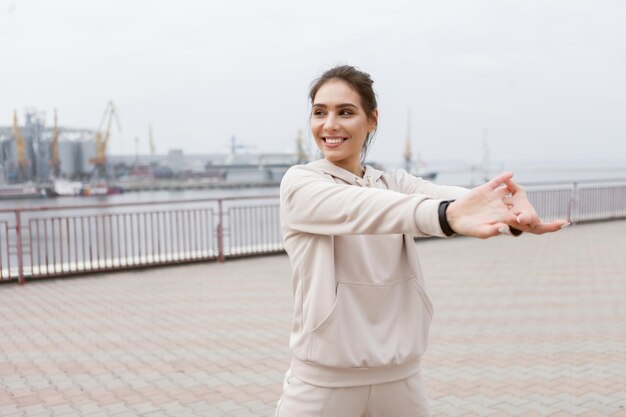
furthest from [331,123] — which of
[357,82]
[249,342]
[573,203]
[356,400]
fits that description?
[573,203]

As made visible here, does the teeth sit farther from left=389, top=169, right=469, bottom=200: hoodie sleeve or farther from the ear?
left=389, top=169, right=469, bottom=200: hoodie sleeve

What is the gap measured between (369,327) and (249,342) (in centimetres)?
454

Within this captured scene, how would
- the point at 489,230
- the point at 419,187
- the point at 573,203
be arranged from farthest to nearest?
1. the point at 573,203
2. the point at 419,187
3. the point at 489,230

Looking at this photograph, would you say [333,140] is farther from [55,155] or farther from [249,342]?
[55,155]

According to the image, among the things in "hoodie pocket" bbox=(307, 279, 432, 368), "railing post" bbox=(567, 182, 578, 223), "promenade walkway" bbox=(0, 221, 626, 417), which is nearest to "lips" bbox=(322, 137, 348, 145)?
"hoodie pocket" bbox=(307, 279, 432, 368)

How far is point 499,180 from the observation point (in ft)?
4.06

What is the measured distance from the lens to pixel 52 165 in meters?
108

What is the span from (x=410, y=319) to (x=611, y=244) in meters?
12.7

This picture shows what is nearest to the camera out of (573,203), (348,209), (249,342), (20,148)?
(348,209)

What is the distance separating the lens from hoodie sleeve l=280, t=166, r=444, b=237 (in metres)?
1.32

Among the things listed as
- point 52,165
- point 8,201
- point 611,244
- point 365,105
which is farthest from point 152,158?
point 365,105

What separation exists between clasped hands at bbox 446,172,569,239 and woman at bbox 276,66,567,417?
0.19 m

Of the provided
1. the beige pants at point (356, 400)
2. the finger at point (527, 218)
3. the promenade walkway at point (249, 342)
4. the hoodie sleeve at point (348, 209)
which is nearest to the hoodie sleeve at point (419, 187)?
the hoodie sleeve at point (348, 209)

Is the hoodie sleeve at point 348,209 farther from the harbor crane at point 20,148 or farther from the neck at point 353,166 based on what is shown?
the harbor crane at point 20,148
